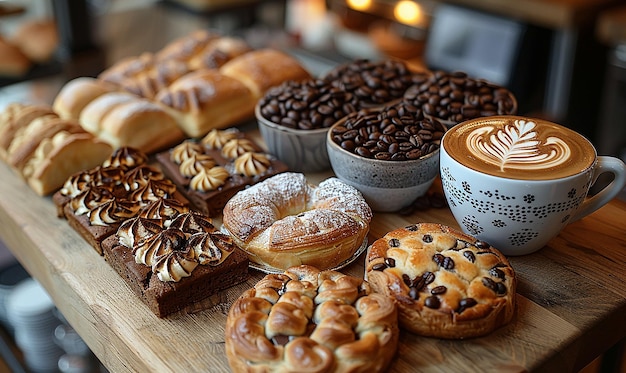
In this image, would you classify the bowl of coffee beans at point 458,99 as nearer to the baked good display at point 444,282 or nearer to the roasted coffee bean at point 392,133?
the roasted coffee bean at point 392,133

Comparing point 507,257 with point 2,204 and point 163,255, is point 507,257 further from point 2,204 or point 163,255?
point 2,204

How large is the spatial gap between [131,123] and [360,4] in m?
2.75

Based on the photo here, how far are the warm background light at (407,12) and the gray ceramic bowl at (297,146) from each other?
8.12ft

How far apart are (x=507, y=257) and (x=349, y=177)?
46cm

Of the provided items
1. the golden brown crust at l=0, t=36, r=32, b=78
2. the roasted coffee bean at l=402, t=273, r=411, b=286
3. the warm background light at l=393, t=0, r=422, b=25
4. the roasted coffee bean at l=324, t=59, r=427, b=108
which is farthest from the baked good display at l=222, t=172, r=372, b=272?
the warm background light at l=393, t=0, r=422, b=25

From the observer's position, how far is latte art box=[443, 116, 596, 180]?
1.48 meters

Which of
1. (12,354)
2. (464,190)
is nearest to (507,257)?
(464,190)

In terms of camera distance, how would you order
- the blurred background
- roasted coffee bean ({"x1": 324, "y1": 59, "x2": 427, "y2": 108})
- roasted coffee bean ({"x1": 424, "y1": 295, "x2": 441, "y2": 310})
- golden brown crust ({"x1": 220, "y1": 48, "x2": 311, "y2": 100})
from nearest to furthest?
roasted coffee bean ({"x1": 424, "y1": 295, "x2": 441, "y2": 310}), roasted coffee bean ({"x1": 324, "y1": 59, "x2": 427, "y2": 108}), golden brown crust ({"x1": 220, "y1": 48, "x2": 311, "y2": 100}), the blurred background

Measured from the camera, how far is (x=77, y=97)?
2.31m

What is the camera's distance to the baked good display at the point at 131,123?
2109 mm

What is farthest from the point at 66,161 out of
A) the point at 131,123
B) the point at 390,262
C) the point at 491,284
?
the point at 491,284

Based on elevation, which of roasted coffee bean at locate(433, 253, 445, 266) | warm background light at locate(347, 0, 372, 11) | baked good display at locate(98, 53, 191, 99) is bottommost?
warm background light at locate(347, 0, 372, 11)

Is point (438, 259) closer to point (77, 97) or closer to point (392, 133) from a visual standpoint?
point (392, 133)

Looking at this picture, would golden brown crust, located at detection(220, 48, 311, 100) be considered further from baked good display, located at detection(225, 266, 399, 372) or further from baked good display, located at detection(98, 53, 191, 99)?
baked good display, located at detection(225, 266, 399, 372)
